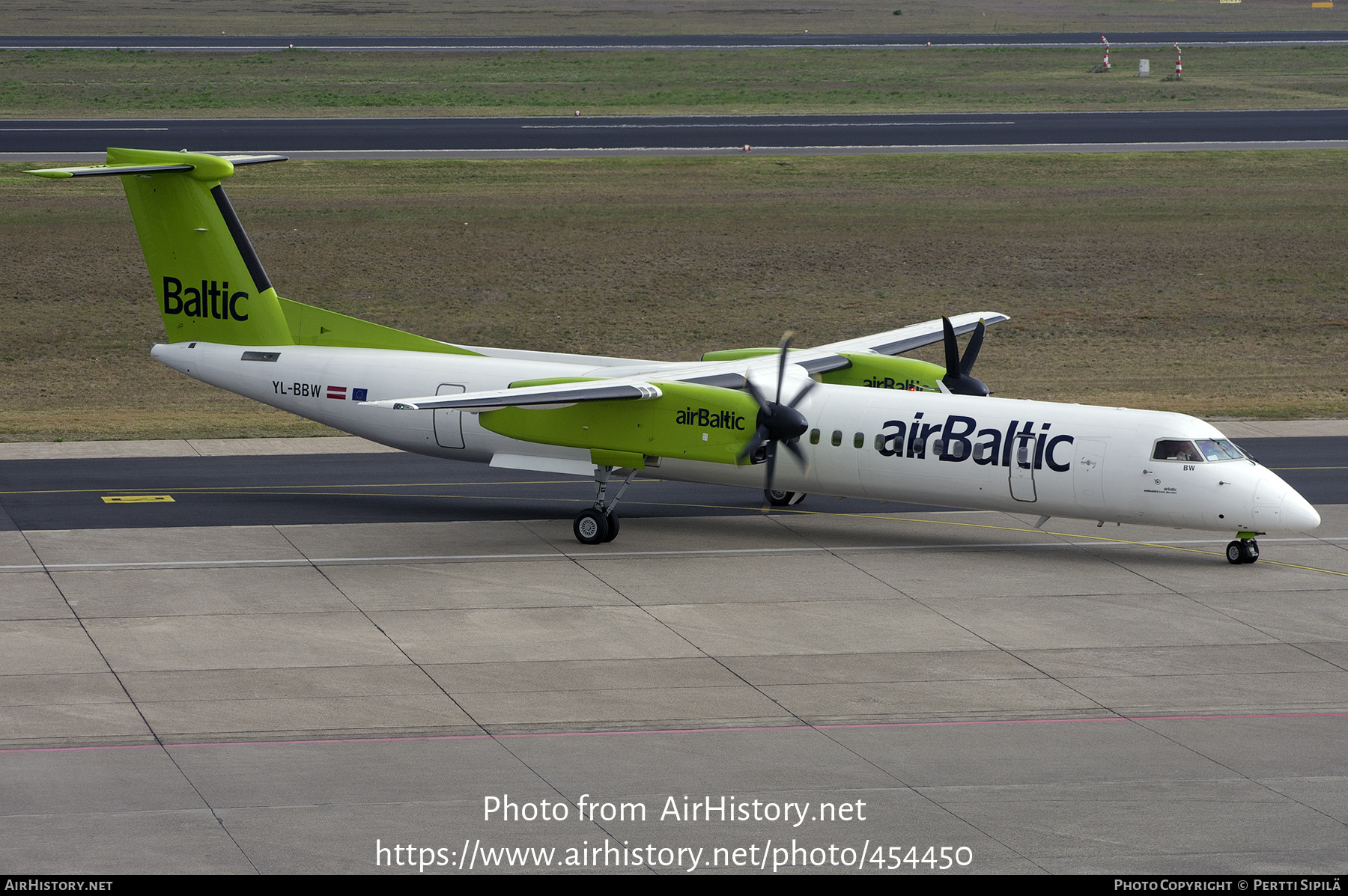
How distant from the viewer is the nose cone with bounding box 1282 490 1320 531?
2616 cm

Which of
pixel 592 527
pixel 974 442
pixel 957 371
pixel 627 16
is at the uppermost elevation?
pixel 627 16

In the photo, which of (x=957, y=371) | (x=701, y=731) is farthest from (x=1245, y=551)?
(x=701, y=731)

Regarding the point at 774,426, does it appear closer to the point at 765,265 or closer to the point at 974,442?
the point at 974,442

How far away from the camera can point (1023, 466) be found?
26.9 m

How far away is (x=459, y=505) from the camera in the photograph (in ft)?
104

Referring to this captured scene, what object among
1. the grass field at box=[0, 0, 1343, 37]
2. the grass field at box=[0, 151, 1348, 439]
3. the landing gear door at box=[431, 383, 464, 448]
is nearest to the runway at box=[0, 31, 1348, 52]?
the grass field at box=[0, 0, 1343, 37]

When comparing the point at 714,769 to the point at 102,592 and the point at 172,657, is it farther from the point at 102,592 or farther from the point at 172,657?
the point at 102,592

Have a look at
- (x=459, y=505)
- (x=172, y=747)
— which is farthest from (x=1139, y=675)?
(x=459, y=505)

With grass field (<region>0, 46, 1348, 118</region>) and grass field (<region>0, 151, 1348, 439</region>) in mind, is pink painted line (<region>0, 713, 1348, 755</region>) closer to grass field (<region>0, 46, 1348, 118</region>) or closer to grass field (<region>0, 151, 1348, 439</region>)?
grass field (<region>0, 151, 1348, 439</region>)

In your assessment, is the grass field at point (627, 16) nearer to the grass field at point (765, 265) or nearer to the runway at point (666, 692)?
the grass field at point (765, 265)

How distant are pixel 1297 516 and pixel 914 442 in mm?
6277

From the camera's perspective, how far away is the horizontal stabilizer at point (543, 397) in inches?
1028

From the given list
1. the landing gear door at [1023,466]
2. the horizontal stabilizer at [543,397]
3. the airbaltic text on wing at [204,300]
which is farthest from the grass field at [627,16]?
the landing gear door at [1023,466]

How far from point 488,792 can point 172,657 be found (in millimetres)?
6618
